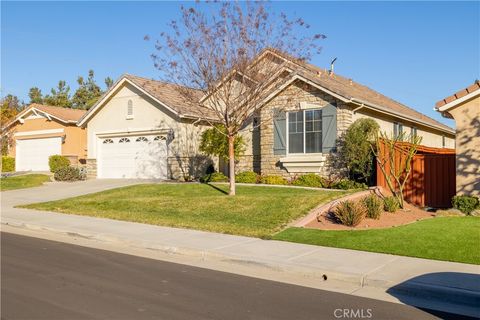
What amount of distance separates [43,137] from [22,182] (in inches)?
302

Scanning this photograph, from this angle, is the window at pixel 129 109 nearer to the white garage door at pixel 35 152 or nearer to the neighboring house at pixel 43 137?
the neighboring house at pixel 43 137

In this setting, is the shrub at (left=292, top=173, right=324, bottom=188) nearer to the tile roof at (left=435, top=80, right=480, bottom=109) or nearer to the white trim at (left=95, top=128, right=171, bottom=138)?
the tile roof at (left=435, top=80, right=480, bottom=109)

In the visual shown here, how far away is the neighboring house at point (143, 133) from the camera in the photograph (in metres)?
22.6

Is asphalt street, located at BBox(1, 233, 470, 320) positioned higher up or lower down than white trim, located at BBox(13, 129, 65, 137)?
lower down

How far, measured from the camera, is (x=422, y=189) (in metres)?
15.3

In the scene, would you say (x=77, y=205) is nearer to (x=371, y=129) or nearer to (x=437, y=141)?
(x=371, y=129)

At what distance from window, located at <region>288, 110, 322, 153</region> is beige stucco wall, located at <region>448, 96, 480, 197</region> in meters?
6.14

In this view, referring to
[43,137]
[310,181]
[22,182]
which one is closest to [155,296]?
[310,181]

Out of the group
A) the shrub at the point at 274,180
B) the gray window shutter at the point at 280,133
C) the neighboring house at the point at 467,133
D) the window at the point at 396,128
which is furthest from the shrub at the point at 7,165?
the neighboring house at the point at 467,133

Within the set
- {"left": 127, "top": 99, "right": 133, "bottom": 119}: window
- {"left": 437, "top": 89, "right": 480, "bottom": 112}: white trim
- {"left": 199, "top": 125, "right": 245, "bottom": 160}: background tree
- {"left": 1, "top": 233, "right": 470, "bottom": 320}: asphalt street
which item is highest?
{"left": 127, "top": 99, "right": 133, "bottom": 119}: window

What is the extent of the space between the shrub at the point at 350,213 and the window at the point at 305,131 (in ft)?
24.1

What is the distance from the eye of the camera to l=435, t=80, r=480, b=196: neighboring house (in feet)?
44.1

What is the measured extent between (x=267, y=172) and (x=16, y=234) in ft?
36.8

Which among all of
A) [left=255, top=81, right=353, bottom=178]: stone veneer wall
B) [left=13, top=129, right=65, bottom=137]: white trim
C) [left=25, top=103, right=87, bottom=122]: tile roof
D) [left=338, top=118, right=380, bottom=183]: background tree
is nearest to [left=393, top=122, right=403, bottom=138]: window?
[left=255, top=81, right=353, bottom=178]: stone veneer wall
